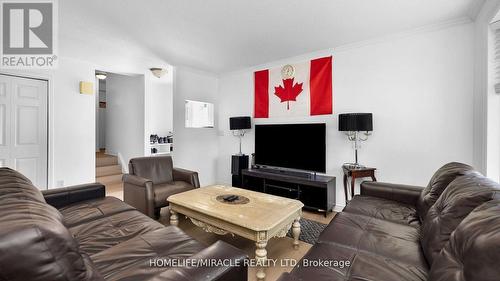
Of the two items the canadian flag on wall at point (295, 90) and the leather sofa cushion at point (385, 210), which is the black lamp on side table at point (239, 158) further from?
the leather sofa cushion at point (385, 210)

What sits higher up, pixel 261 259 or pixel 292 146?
pixel 292 146

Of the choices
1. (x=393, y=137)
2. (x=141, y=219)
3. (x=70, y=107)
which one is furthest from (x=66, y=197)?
(x=393, y=137)

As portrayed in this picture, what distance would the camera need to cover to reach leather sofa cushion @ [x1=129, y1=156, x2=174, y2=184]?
3115 millimetres

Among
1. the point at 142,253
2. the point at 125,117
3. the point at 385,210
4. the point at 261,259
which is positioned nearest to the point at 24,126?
the point at 125,117

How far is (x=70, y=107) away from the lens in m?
3.86

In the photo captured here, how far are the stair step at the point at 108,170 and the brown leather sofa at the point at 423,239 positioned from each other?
203 inches

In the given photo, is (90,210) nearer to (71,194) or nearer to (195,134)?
(71,194)

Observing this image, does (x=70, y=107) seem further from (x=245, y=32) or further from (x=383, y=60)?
(x=383, y=60)

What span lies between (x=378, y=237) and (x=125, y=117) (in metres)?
5.69

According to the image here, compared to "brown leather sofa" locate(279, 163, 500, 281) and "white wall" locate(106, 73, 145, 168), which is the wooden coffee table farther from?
"white wall" locate(106, 73, 145, 168)

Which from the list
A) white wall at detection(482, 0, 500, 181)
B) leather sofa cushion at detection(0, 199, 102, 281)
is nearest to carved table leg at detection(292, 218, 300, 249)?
leather sofa cushion at detection(0, 199, 102, 281)

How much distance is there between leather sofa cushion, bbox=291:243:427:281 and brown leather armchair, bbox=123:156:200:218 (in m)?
2.03

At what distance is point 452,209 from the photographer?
1223mm

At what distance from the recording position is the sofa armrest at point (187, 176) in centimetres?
323
